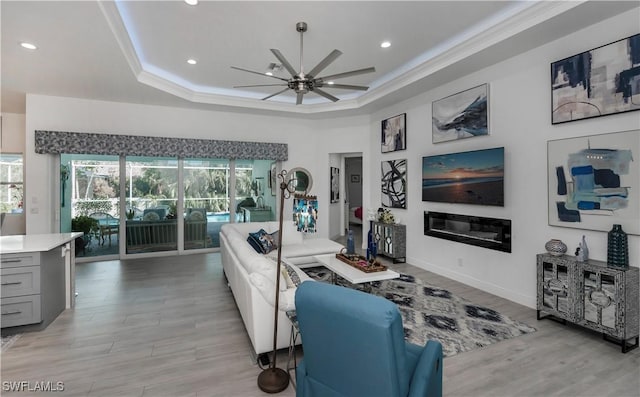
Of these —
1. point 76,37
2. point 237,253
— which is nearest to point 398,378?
point 237,253

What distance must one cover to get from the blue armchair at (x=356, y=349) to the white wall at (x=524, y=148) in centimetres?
282

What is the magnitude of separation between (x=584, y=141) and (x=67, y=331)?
18.6 ft

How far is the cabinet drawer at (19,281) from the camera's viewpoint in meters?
2.95

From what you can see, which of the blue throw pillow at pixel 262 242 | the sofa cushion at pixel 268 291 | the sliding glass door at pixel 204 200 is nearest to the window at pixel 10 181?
the sliding glass door at pixel 204 200

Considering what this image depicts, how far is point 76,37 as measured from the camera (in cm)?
336

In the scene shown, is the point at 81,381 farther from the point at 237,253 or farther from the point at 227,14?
the point at 227,14

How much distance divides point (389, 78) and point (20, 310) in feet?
19.1

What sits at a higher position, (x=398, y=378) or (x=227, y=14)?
(x=227, y=14)

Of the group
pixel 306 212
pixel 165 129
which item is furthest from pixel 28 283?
pixel 165 129

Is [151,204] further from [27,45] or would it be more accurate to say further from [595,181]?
[595,181]

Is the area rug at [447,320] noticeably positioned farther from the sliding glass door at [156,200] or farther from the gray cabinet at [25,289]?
the sliding glass door at [156,200]

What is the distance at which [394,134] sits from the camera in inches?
239

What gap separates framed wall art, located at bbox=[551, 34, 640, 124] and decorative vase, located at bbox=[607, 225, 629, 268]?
1161mm

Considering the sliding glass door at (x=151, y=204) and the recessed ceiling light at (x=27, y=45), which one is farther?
the sliding glass door at (x=151, y=204)
